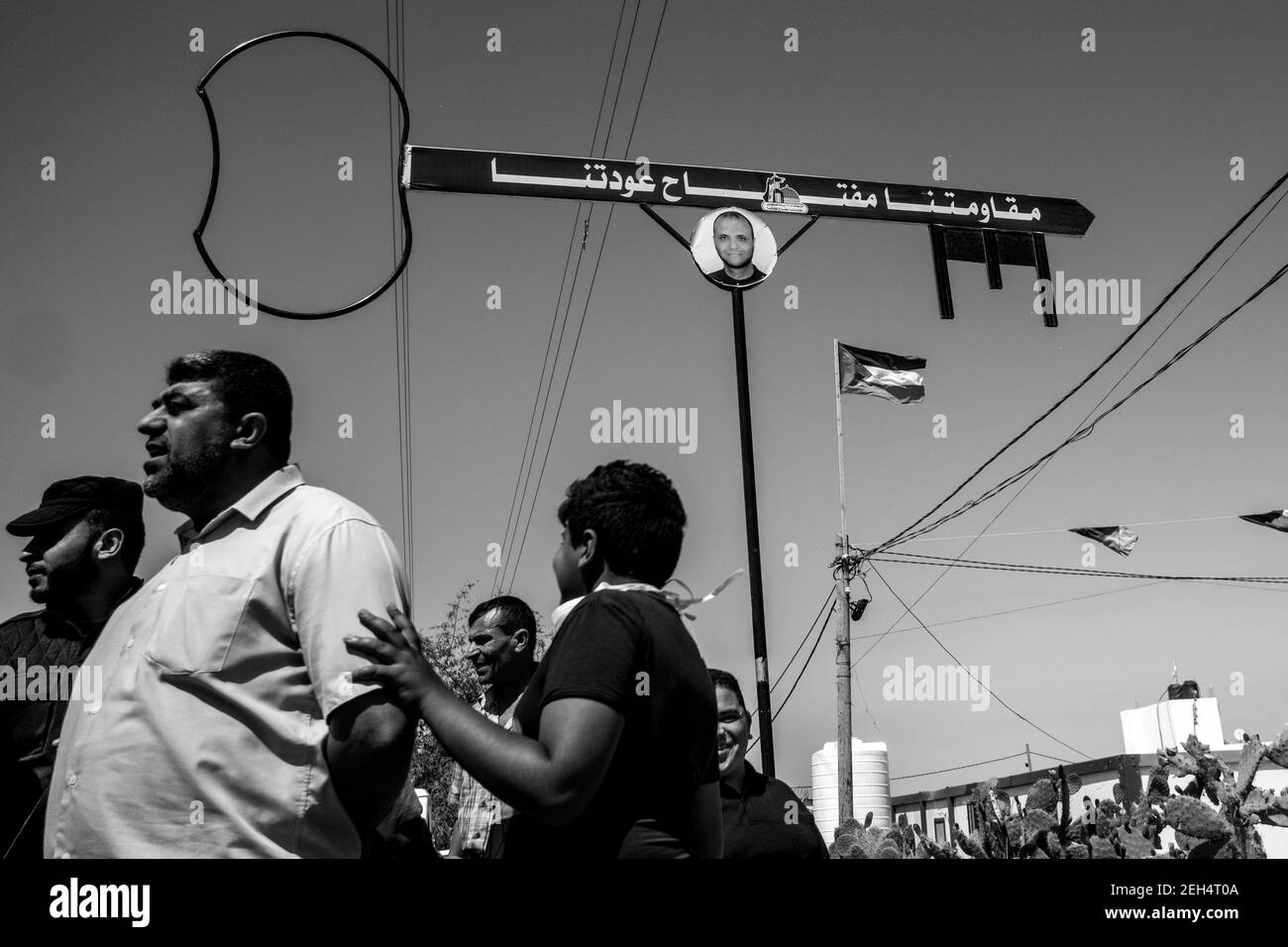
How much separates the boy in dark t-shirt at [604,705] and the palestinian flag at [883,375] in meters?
11.0

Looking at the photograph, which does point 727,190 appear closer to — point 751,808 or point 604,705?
point 751,808

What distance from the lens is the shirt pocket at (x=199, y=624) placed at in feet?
7.01

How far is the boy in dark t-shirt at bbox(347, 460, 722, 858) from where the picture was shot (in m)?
2.07

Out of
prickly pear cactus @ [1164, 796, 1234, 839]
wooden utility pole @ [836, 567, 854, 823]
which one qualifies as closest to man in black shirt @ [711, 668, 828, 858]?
prickly pear cactus @ [1164, 796, 1234, 839]

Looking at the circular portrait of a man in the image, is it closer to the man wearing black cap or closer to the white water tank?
the man wearing black cap

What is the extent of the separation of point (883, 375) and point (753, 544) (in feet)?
16.8

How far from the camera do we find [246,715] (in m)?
2.12

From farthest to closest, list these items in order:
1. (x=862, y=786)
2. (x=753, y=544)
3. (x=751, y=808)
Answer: (x=862, y=786) < (x=753, y=544) < (x=751, y=808)

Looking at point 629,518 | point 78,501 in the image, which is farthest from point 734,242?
point 629,518
